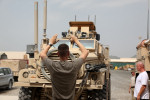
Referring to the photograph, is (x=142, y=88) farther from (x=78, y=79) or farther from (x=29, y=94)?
(x=29, y=94)

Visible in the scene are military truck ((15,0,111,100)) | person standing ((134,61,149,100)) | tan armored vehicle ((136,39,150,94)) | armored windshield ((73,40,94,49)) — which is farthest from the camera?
tan armored vehicle ((136,39,150,94))

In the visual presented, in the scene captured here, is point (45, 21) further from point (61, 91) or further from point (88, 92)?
point (61, 91)

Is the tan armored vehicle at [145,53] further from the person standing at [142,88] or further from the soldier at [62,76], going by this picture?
the soldier at [62,76]

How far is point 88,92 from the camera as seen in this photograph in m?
7.95

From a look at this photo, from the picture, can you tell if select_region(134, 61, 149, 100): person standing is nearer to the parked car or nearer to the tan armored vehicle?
the tan armored vehicle

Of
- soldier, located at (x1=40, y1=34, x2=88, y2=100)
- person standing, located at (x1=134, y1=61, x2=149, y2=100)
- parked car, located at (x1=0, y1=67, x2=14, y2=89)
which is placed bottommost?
parked car, located at (x1=0, y1=67, x2=14, y2=89)

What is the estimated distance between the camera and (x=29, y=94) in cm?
844

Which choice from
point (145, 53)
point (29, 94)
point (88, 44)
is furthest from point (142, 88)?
point (145, 53)

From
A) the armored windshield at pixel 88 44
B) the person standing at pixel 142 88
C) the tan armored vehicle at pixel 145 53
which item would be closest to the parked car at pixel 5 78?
the armored windshield at pixel 88 44

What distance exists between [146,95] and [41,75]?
3.05 metres

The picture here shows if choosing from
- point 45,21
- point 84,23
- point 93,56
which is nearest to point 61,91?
point 93,56

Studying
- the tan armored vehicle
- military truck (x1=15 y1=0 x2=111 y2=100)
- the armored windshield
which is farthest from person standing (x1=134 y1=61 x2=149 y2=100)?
the tan armored vehicle

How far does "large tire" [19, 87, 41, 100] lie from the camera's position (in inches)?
327

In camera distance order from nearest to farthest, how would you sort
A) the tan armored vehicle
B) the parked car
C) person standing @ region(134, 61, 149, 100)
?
1. person standing @ region(134, 61, 149, 100)
2. the tan armored vehicle
3. the parked car
